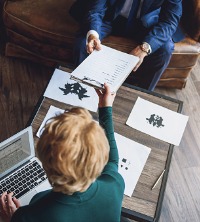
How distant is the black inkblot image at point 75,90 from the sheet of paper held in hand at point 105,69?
12 centimetres

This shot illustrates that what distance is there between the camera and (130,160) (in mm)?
1332

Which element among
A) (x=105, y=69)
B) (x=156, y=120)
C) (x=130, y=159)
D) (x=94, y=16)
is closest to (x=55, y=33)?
(x=94, y=16)

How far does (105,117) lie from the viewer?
1173 millimetres

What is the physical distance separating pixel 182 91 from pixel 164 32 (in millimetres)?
549

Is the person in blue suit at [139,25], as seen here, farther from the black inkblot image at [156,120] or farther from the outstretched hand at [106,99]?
the outstretched hand at [106,99]

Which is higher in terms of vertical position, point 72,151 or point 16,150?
point 72,151

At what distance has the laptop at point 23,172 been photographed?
3.77 ft

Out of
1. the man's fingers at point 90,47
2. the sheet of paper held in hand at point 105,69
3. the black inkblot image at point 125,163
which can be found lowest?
the black inkblot image at point 125,163

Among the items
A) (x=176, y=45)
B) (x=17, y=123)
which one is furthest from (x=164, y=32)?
(x=17, y=123)

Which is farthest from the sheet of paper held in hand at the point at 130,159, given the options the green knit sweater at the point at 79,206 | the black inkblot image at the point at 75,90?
the green knit sweater at the point at 79,206

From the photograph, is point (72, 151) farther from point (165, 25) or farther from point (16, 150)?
point (165, 25)

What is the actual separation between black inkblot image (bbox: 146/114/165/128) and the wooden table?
0.07 metres

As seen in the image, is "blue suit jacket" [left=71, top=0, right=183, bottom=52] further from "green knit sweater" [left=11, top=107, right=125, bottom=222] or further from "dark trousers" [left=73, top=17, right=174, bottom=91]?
"green knit sweater" [left=11, top=107, right=125, bottom=222]

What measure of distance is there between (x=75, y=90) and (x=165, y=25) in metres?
0.69
